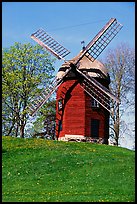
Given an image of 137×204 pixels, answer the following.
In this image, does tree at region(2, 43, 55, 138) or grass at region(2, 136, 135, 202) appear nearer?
grass at region(2, 136, 135, 202)

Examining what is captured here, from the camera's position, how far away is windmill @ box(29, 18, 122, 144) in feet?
126

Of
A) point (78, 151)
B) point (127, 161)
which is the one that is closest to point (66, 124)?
point (78, 151)

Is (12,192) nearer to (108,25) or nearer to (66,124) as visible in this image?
(66,124)

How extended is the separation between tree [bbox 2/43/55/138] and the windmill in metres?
8.08

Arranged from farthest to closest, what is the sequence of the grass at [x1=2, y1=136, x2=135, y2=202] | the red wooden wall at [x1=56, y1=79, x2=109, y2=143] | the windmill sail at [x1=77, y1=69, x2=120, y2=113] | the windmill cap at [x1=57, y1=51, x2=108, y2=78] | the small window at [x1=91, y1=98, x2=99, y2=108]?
1. the small window at [x1=91, y1=98, x2=99, y2=108]
2. the windmill cap at [x1=57, y1=51, x2=108, y2=78]
3. the red wooden wall at [x1=56, y1=79, x2=109, y2=143]
4. the windmill sail at [x1=77, y1=69, x2=120, y2=113]
5. the grass at [x1=2, y1=136, x2=135, y2=202]

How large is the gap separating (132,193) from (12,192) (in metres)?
5.07

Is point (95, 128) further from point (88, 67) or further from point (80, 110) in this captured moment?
point (88, 67)

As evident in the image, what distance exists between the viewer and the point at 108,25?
40.2m

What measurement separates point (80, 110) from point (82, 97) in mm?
1150

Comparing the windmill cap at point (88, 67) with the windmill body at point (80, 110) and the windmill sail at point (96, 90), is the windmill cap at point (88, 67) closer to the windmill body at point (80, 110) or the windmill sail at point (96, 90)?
the windmill body at point (80, 110)

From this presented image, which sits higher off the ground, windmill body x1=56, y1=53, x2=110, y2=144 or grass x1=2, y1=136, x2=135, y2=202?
windmill body x1=56, y1=53, x2=110, y2=144

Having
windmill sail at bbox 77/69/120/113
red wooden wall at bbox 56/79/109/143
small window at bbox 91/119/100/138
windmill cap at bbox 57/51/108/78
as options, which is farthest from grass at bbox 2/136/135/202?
windmill cap at bbox 57/51/108/78

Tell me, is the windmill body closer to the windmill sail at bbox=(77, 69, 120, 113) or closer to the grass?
the windmill sail at bbox=(77, 69, 120, 113)

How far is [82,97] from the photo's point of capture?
127ft
